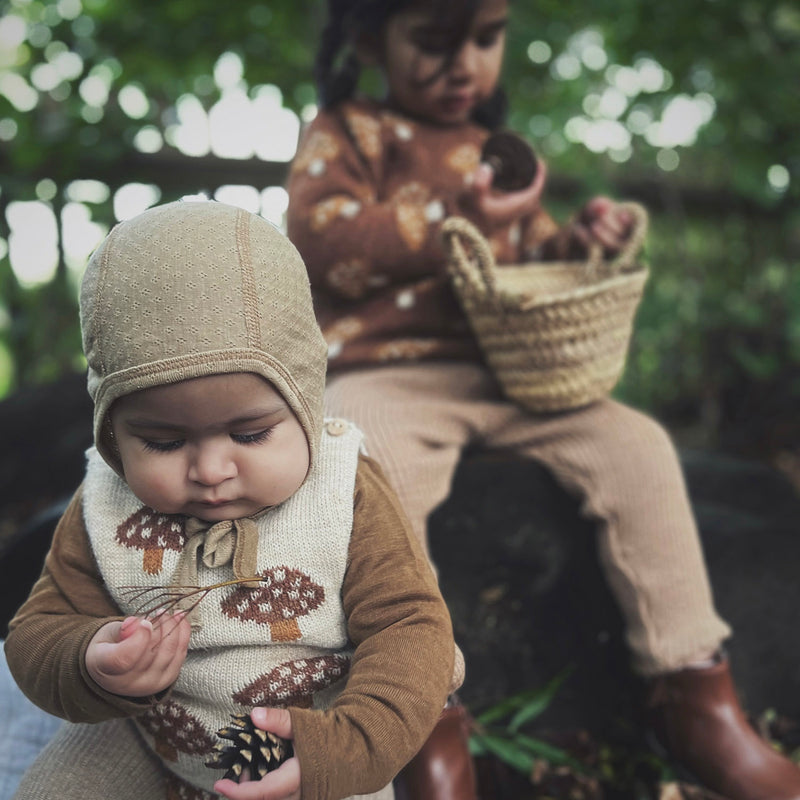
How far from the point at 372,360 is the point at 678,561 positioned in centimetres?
76

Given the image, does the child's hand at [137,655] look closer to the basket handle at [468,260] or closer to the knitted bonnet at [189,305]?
the knitted bonnet at [189,305]

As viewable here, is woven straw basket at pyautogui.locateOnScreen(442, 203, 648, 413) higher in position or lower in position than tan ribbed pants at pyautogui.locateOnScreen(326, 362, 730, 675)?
higher

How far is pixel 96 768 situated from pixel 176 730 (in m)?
0.15

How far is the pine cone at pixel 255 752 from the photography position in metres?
0.87

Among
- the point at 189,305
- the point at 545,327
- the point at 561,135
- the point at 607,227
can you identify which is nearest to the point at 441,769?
the point at 545,327

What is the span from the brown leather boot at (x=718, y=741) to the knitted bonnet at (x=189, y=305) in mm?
1010

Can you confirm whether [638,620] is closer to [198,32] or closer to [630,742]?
[630,742]

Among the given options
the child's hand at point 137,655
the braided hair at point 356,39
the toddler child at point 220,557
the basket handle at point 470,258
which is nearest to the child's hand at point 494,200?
the basket handle at point 470,258

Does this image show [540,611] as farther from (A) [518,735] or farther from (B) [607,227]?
(B) [607,227]

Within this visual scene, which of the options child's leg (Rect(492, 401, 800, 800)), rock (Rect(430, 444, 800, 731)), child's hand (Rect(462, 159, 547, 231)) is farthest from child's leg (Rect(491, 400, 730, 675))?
child's hand (Rect(462, 159, 547, 231))

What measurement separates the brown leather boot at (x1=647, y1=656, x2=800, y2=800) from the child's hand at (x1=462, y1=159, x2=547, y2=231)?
967 millimetres

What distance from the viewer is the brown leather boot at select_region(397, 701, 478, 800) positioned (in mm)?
1358

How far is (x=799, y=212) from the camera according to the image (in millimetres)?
3594

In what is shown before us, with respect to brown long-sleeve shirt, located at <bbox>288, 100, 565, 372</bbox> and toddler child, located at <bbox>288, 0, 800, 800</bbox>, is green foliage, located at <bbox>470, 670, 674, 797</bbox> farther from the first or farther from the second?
brown long-sleeve shirt, located at <bbox>288, 100, 565, 372</bbox>
